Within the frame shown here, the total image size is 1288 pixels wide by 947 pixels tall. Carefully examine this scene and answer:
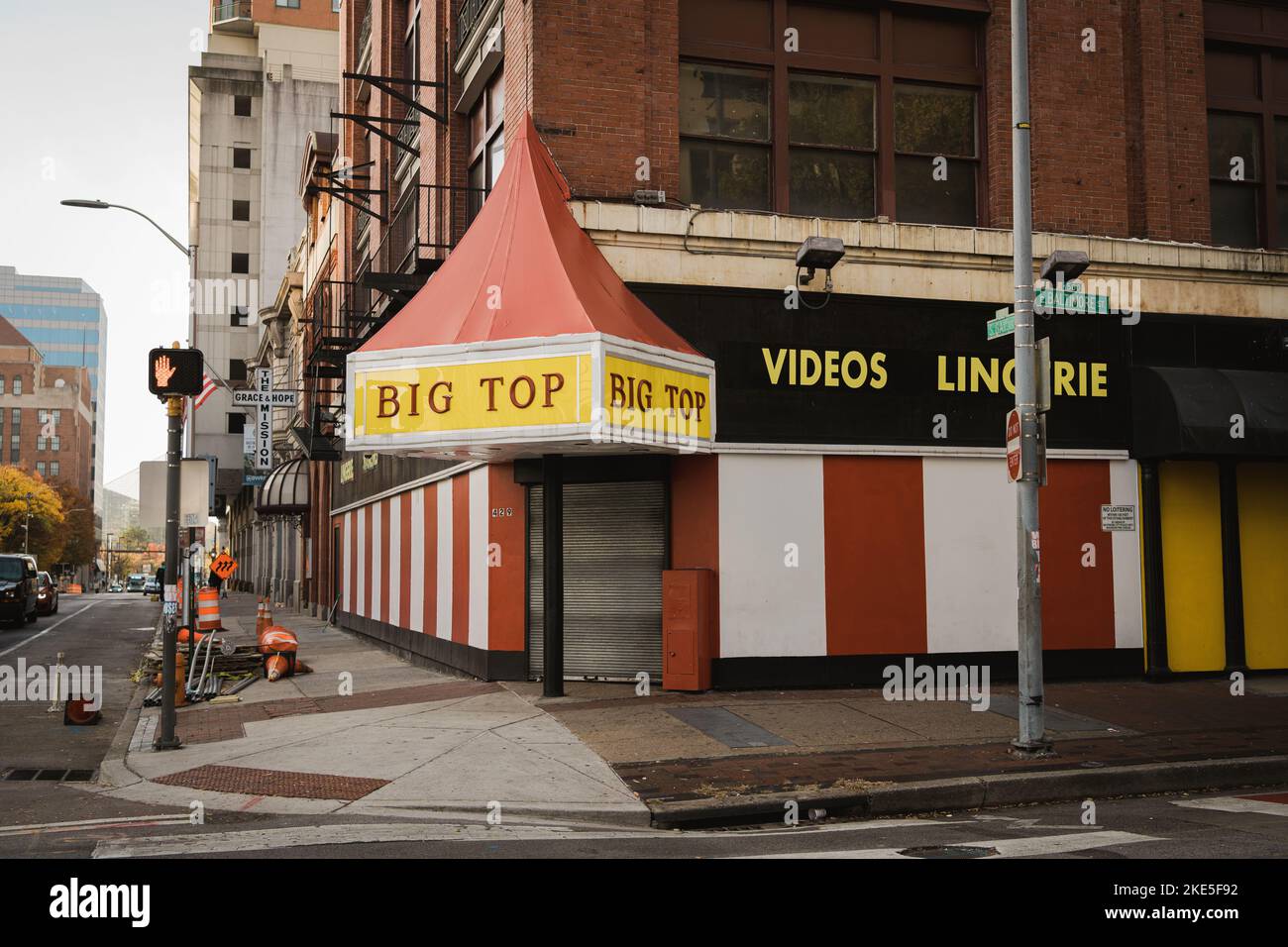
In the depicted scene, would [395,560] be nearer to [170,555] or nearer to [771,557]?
[771,557]

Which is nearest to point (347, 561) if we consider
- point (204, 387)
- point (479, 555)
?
point (479, 555)

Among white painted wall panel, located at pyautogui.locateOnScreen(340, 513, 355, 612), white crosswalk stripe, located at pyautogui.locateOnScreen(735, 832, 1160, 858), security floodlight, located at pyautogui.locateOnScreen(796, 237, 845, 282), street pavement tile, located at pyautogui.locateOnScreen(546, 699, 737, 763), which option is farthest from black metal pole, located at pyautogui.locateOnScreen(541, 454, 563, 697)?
white painted wall panel, located at pyautogui.locateOnScreen(340, 513, 355, 612)

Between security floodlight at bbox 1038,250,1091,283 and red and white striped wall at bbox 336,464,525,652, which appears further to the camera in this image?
security floodlight at bbox 1038,250,1091,283

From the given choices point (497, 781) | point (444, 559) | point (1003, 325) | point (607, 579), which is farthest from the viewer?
point (444, 559)

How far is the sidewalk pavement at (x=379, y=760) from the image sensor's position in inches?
344

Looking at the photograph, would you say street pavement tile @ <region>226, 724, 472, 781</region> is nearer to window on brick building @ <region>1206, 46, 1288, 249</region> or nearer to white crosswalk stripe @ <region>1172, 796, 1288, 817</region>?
white crosswalk stripe @ <region>1172, 796, 1288, 817</region>

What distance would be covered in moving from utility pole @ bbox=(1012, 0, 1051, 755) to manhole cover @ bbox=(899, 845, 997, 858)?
3.57m

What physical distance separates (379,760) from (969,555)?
8.53 meters

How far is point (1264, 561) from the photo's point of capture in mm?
16344

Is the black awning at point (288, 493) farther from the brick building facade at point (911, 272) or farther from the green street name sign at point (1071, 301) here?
the green street name sign at point (1071, 301)

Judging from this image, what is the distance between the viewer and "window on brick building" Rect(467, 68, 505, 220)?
1684 cm

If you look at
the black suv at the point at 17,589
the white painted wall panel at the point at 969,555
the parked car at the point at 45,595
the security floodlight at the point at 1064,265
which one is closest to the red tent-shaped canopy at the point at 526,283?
the white painted wall panel at the point at 969,555

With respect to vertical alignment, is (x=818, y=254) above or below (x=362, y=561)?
above
